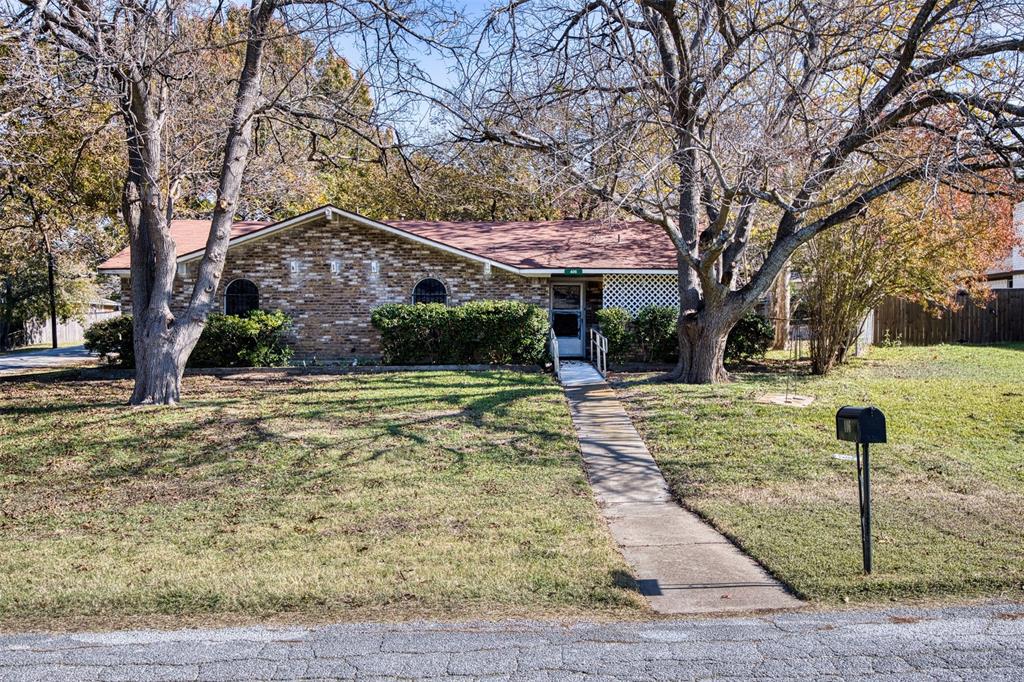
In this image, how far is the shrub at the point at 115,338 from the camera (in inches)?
703

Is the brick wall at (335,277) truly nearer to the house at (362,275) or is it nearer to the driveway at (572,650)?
the house at (362,275)

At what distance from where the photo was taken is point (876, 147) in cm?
1279

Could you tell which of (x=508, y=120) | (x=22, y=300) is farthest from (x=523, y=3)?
(x=22, y=300)

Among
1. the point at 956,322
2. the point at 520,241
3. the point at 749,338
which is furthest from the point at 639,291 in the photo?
the point at 956,322

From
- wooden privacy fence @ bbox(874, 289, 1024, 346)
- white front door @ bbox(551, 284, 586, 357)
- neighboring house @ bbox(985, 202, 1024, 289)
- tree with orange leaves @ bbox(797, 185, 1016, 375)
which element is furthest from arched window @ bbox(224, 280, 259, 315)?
neighboring house @ bbox(985, 202, 1024, 289)

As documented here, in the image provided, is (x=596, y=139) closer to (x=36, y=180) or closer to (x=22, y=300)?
(x=36, y=180)

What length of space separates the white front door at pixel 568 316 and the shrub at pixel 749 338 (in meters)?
3.92

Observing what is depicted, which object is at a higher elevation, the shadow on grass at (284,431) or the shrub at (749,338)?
the shrub at (749,338)

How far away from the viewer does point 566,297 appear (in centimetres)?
2064

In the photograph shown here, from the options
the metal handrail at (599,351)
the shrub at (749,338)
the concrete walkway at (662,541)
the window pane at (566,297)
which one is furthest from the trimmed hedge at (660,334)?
the concrete walkway at (662,541)

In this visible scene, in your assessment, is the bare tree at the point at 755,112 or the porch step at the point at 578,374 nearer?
the bare tree at the point at 755,112

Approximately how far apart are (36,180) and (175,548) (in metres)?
11.2

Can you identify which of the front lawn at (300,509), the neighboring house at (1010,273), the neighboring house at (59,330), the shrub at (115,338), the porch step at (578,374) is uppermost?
the neighboring house at (1010,273)

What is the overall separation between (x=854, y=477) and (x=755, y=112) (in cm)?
686
